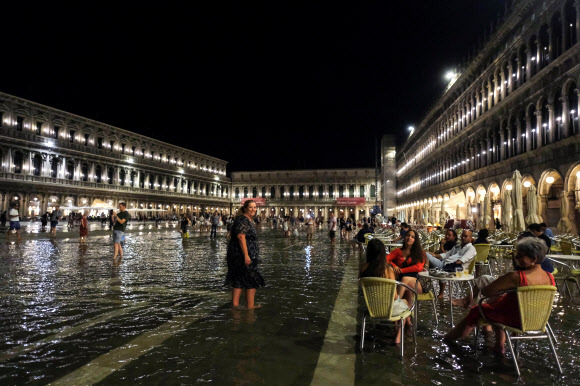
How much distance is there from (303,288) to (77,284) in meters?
4.17

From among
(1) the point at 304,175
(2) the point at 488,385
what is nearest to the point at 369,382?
(2) the point at 488,385

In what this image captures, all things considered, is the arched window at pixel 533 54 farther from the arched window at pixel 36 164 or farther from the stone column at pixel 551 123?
the arched window at pixel 36 164

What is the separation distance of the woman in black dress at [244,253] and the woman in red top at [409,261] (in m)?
1.89

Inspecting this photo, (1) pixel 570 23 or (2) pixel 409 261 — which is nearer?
(2) pixel 409 261

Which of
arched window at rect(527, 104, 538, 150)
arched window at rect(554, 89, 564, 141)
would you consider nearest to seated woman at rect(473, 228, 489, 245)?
arched window at rect(554, 89, 564, 141)

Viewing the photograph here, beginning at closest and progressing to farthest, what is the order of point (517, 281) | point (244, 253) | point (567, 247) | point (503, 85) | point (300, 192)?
point (517, 281), point (244, 253), point (567, 247), point (503, 85), point (300, 192)

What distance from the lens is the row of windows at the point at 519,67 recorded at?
15695mm

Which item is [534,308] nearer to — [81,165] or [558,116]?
[558,116]

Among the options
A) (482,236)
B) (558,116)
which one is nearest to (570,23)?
(558,116)

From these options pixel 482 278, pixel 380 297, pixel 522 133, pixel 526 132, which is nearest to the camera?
pixel 380 297

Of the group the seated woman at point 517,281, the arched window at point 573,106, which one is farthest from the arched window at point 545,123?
the seated woman at point 517,281

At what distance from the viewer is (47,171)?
4388 cm

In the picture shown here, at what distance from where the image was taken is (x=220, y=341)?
3.97 m

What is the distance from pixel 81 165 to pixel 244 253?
2020 inches
